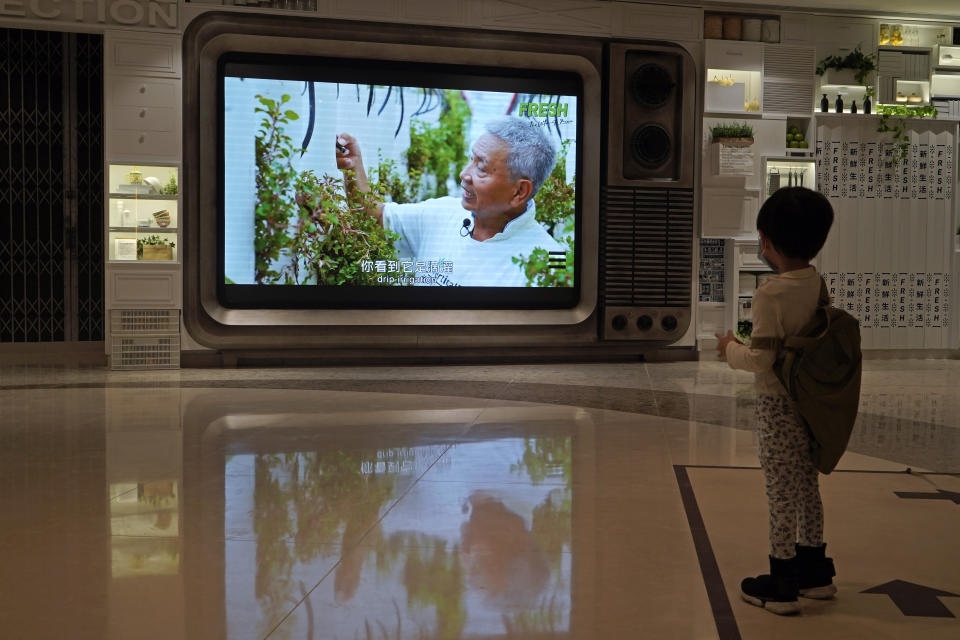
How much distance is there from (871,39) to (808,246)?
7.10 m

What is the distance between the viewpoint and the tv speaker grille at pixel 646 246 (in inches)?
297

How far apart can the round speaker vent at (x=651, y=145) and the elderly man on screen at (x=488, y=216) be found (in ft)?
2.33

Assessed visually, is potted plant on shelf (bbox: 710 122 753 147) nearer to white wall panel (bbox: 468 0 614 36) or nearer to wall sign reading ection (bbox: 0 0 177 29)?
white wall panel (bbox: 468 0 614 36)

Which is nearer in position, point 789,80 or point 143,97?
point 143,97

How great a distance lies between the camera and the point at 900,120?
8023 millimetres

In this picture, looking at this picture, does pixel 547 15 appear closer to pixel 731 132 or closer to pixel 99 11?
pixel 731 132

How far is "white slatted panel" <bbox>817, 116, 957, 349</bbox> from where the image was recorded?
7957 mm

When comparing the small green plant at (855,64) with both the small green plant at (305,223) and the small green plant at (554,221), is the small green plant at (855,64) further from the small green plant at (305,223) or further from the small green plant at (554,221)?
the small green plant at (305,223)

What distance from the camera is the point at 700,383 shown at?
624cm

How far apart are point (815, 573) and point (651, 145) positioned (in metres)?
5.94

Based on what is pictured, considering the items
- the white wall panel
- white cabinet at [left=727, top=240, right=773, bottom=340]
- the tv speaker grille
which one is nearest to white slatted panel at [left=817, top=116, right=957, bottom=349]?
white cabinet at [left=727, top=240, right=773, bottom=340]

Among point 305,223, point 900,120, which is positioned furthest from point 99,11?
point 900,120

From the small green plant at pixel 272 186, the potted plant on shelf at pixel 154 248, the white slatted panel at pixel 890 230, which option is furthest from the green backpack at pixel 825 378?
the white slatted panel at pixel 890 230

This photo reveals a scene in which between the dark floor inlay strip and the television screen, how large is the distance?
14.6ft
